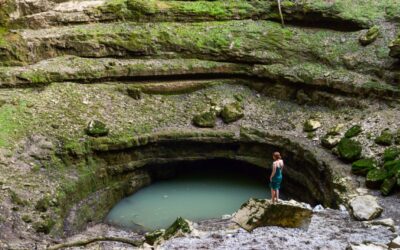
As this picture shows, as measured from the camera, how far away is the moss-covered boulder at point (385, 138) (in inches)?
660

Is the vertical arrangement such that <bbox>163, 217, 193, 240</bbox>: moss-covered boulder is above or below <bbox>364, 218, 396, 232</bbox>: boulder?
below

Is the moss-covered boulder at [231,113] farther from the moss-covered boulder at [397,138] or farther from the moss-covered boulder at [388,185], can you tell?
the moss-covered boulder at [388,185]

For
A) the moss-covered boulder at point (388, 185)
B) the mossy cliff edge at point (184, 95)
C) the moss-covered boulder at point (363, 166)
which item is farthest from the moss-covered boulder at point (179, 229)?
the moss-covered boulder at point (363, 166)

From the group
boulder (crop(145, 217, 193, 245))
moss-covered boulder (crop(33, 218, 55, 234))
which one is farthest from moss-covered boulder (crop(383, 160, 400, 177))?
moss-covered boulder (crop(33, 218, 55, 234))

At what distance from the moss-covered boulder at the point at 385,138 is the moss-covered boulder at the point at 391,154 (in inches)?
20.1

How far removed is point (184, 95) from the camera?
22531 mm

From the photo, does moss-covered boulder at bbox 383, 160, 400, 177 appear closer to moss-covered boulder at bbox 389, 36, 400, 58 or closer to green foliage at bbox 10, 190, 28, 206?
moss-covered boulder at bbox 389, 36, 400, 58

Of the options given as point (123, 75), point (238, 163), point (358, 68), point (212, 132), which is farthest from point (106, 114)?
point (358, 68)

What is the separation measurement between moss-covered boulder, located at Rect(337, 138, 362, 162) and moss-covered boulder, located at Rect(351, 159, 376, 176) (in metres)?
0.45

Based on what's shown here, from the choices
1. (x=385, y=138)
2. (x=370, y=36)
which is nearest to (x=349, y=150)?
(x=385, y=138)

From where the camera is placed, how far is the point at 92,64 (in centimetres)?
2194

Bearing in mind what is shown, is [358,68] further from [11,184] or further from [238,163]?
[11,184]

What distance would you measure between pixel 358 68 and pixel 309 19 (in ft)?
15.7

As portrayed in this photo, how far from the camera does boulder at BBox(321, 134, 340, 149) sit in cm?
1820
